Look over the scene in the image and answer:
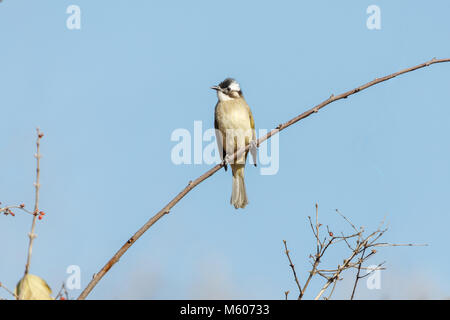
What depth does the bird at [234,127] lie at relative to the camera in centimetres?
879

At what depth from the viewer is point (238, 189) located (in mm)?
8914

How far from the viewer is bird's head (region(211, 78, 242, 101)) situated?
9156mm

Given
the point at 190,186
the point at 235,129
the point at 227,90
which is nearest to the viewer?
the point at 190,186

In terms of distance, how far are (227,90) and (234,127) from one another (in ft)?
2.29

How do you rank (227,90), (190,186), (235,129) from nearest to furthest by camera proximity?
(190,186)
(235,129)
(227,90)

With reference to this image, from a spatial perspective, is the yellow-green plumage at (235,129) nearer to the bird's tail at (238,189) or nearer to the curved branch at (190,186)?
the bird's tail at (238,189)

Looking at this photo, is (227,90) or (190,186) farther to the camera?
(227,90)

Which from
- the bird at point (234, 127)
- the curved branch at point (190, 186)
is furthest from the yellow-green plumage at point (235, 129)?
the curved branch at point (190, 186)

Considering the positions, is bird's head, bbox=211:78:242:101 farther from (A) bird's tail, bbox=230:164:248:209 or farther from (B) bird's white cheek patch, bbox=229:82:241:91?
(A) bird's tail, bbox=230:164:248:209

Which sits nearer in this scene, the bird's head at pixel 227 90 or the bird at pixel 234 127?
the bird at pixel 234 127

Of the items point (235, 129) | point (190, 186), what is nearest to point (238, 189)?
point (235, 129)

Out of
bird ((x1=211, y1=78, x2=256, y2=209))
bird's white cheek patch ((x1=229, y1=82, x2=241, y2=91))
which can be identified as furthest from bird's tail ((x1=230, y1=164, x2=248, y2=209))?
bird's white cheek patch ((x1=229, y1=82, x2=241, y2=91))

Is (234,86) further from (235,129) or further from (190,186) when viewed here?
(190,186)
